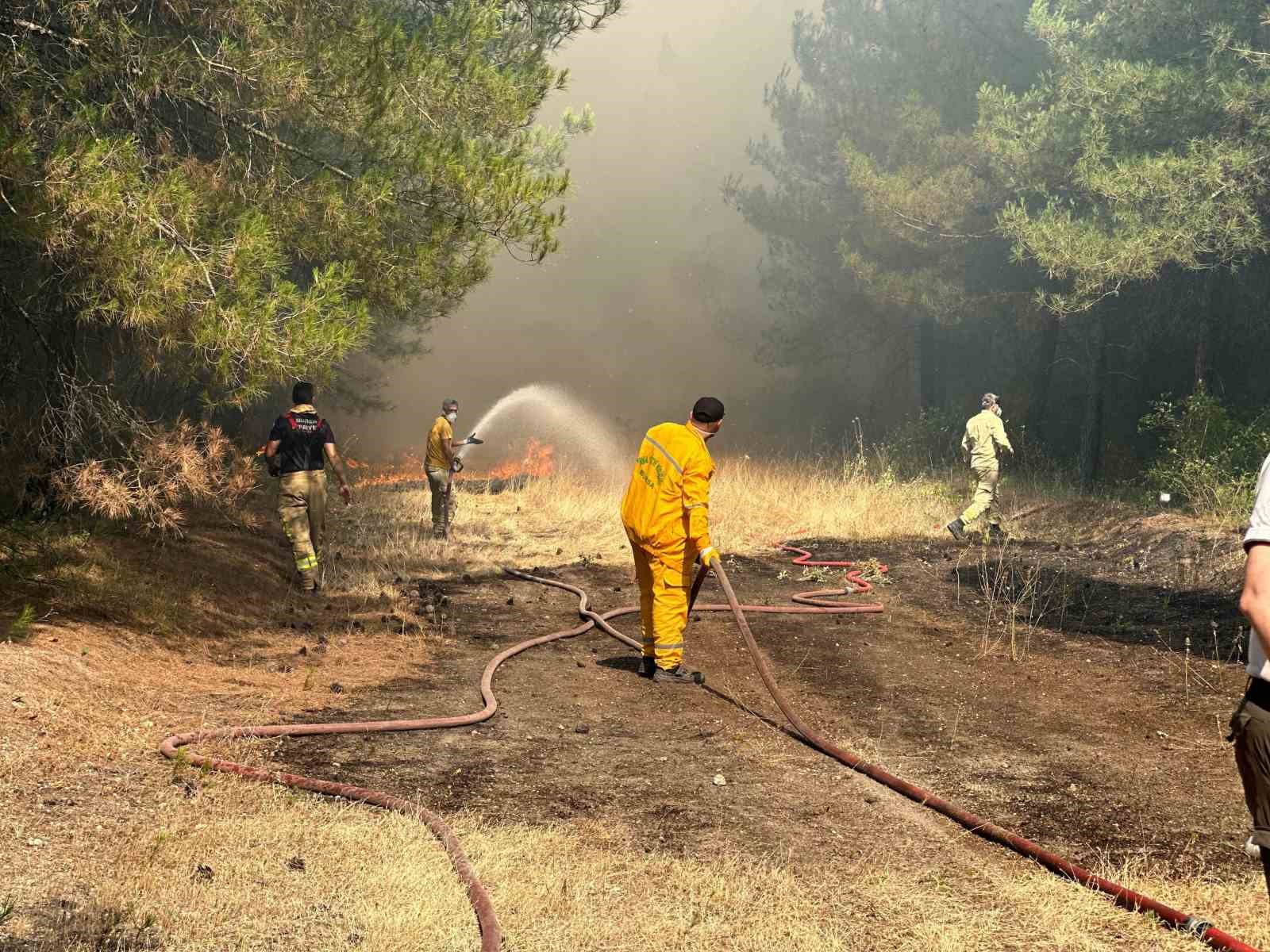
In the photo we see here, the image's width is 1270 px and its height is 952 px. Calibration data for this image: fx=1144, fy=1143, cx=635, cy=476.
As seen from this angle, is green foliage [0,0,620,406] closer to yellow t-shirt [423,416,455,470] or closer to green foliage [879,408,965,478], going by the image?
yellow t-shirt [423,416,455,470]

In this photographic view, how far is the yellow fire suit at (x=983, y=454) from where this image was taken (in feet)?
46.1

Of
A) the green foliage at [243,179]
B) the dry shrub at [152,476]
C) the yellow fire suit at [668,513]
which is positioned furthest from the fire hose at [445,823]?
the green foliage at [243,179]

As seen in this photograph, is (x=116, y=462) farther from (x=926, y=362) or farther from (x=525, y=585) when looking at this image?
(x=926, y=362)

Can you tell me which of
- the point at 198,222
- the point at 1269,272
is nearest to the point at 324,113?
the point at 198,222

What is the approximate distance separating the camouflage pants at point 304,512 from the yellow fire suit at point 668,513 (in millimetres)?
3788

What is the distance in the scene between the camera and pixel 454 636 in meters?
9.27

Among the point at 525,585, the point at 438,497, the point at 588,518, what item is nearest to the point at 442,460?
the point at 438,497

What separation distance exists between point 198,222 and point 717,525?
8.85 meters

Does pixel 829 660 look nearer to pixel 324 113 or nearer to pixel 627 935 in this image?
pixel 627 935

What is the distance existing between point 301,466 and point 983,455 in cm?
822

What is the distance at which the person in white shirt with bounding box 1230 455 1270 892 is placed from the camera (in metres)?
2.60

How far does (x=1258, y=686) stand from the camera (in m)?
2.77

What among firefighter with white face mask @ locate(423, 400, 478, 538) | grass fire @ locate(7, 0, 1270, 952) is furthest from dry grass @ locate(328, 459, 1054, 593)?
firefighter with white face mask @ locate(423, 400, 478, 538)

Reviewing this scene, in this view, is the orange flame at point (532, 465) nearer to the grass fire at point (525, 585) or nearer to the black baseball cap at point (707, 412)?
the grass fire at point (525, 585)
